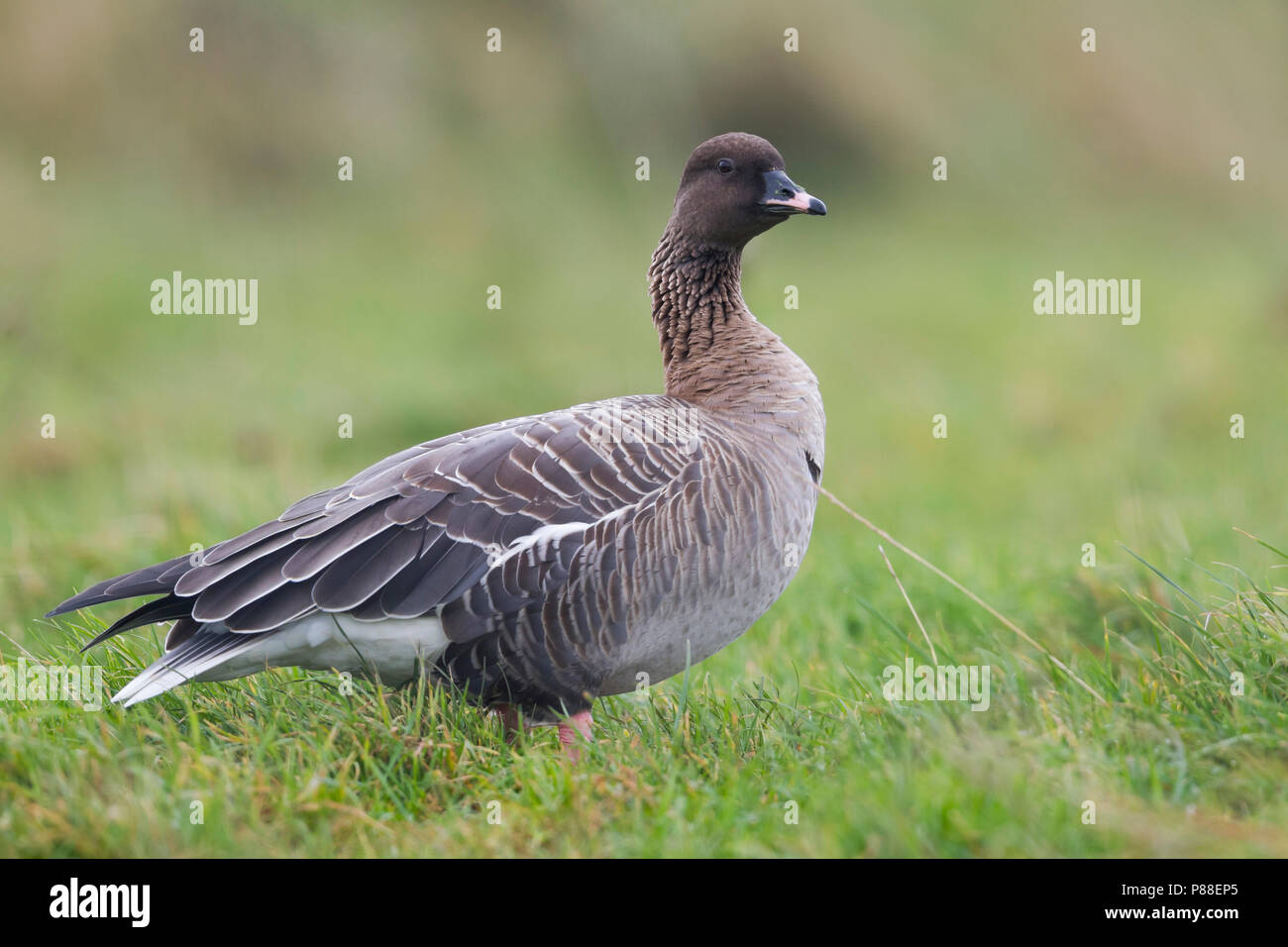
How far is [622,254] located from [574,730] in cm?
1484

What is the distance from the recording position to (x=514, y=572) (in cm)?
466

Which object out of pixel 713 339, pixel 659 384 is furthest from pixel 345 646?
pixel 659 384

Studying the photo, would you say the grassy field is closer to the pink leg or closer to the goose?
the pink leg

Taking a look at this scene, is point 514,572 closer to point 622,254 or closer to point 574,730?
point 574,730

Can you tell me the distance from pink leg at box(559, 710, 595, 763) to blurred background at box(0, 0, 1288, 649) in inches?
74.1

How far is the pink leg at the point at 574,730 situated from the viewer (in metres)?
4.52

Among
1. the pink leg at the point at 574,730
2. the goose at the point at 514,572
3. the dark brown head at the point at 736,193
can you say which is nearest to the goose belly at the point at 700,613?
the goose at the point at 514,572

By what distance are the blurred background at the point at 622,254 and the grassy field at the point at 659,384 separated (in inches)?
2.6

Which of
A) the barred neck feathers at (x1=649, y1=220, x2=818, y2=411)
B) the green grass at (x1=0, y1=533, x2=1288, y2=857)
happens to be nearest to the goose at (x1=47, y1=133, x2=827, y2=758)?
the green grass at (x1=0, y1=533, x2=1288, y2=857)

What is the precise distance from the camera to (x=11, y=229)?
15852mm

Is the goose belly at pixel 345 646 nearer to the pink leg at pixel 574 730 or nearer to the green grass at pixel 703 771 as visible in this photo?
the green grass at pixel 703 771

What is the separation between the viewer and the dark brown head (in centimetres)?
579

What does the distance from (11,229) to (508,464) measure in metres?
13.6

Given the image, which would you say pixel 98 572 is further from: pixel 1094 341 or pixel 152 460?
pixel 1094 341
